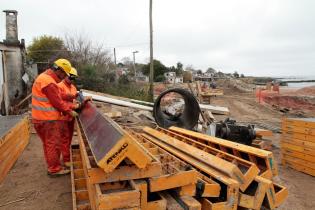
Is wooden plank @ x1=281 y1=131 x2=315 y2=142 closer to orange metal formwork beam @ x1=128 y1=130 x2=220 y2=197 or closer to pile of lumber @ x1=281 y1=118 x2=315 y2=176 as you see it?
pile of lumber @ x1=281 y1=118 x2=315 y2=176

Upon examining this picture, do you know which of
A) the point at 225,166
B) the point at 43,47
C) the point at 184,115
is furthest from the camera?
the point at 43,47

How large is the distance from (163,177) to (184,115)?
584 centimetres

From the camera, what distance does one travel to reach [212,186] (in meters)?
3.44

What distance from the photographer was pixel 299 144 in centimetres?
736

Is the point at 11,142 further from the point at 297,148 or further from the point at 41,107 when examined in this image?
the point at 297,148

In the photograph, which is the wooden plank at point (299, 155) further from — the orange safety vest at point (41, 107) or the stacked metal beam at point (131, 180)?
the orange safety vest at point (41, 107)

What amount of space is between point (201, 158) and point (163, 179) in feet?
4.61

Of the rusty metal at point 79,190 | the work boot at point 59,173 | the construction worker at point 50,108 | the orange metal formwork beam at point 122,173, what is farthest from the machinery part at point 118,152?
the work boot at point 59,173

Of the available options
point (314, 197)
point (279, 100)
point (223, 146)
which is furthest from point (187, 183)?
point (279, 100)

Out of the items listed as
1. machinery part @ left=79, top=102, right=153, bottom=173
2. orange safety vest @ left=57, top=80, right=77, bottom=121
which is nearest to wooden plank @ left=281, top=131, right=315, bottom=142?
orange safety vest @ left=57, top=80, right=77, bottom=121

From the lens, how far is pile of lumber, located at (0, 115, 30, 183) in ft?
18.2

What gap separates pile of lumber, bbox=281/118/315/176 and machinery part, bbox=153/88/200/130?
7.79 feet

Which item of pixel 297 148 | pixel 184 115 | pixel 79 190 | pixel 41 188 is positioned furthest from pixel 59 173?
pixel 297 148

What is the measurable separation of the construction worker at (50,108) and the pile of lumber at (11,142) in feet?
2.79
